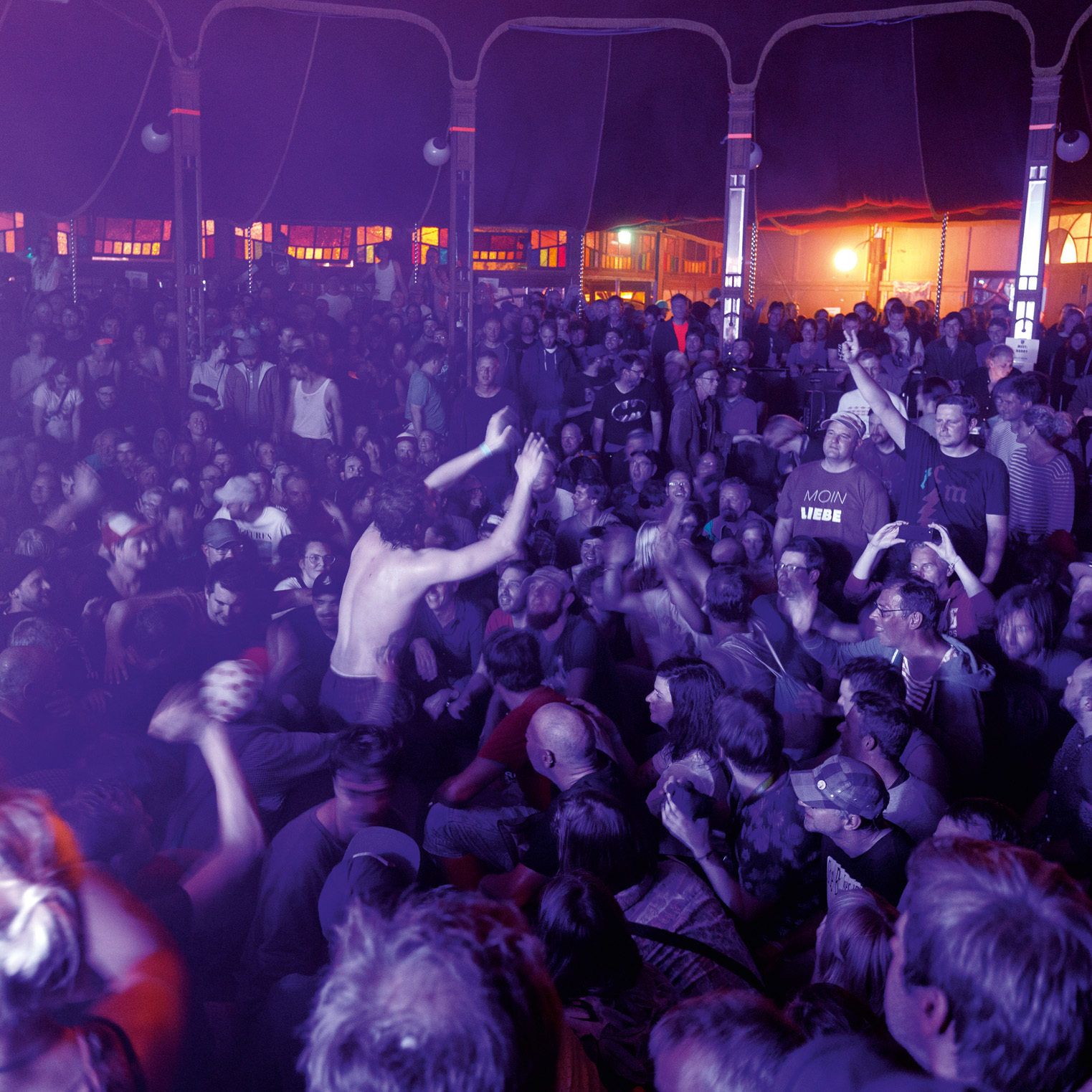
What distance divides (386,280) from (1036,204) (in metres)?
7.64

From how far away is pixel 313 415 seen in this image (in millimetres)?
6320

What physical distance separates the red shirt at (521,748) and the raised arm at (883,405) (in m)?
2.15

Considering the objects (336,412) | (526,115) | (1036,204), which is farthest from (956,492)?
(526,115)

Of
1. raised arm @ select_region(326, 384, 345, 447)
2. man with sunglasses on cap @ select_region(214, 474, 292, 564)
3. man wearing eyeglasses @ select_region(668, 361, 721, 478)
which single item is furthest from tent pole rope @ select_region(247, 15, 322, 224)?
man with sunglasses on cap @ select_region(214, 474, 292, 564)

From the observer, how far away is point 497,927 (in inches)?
43.8

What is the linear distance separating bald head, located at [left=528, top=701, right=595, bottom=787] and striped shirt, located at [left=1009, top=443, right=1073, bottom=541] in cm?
288

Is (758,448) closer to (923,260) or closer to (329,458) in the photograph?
(329,458)

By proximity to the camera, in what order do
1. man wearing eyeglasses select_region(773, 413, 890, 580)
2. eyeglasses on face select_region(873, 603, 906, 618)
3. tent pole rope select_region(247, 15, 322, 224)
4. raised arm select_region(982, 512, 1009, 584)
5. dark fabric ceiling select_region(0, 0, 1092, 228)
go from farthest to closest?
1. tent pole rope select_region(247, 15, 322, 224)
2. dark fabric ceiling select_region(0, 0, 1092, 228)
3. man wearing eyeglasses select_region(773, 413, 890, 580)
4. raised arm select_region(982, 512, 1009, 584)
5. eyeglasses on face select_region(873, 603, 906, 618)

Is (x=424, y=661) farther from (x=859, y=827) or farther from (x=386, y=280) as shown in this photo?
(x=386, y=280)

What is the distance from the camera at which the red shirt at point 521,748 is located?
9.62ft

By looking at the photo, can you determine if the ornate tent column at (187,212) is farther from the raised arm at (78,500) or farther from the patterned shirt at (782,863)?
the patterned shirt at (782,863)

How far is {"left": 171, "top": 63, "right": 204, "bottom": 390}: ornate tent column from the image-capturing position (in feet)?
26.9

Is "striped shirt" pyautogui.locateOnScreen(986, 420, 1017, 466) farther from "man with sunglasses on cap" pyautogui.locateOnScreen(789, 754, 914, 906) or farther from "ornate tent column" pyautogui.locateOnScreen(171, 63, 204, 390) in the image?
"ornate tent column" pyautogui.locateOnScreen(171, 63, 204, 390)

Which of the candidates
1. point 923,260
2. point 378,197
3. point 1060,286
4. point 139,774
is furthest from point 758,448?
point 923,260
